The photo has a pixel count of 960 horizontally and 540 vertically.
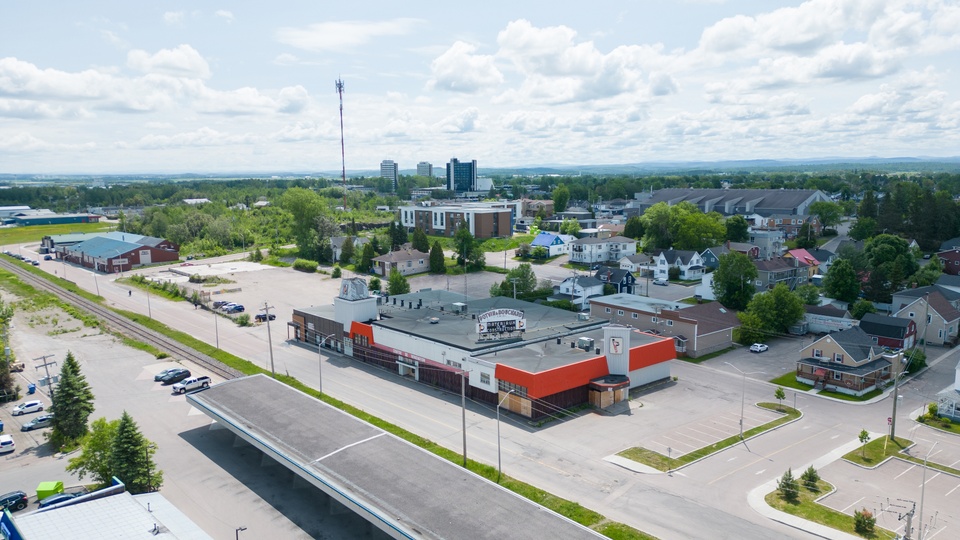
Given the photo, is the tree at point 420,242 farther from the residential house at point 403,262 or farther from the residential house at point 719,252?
the residential house at point 719,252

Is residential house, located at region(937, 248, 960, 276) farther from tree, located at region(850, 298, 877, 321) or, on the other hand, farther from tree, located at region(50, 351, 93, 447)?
tree, located at region(50, 351, 93, 447)

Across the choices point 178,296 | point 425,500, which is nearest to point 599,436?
point 425,500

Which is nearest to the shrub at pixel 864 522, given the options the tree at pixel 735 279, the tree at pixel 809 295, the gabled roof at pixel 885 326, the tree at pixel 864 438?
the tree at pixel 864 438

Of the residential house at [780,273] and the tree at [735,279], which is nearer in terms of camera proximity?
the tree at [735,279]

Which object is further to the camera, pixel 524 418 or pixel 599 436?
pixel 524 418

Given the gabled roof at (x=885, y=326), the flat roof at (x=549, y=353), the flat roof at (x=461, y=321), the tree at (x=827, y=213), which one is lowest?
the gabled roof at (x=885, y=326)

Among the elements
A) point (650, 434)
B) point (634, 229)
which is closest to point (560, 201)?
point (634, 229)

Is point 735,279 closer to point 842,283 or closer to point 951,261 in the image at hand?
point 842,283

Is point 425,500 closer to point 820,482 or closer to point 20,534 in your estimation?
point 20,534
